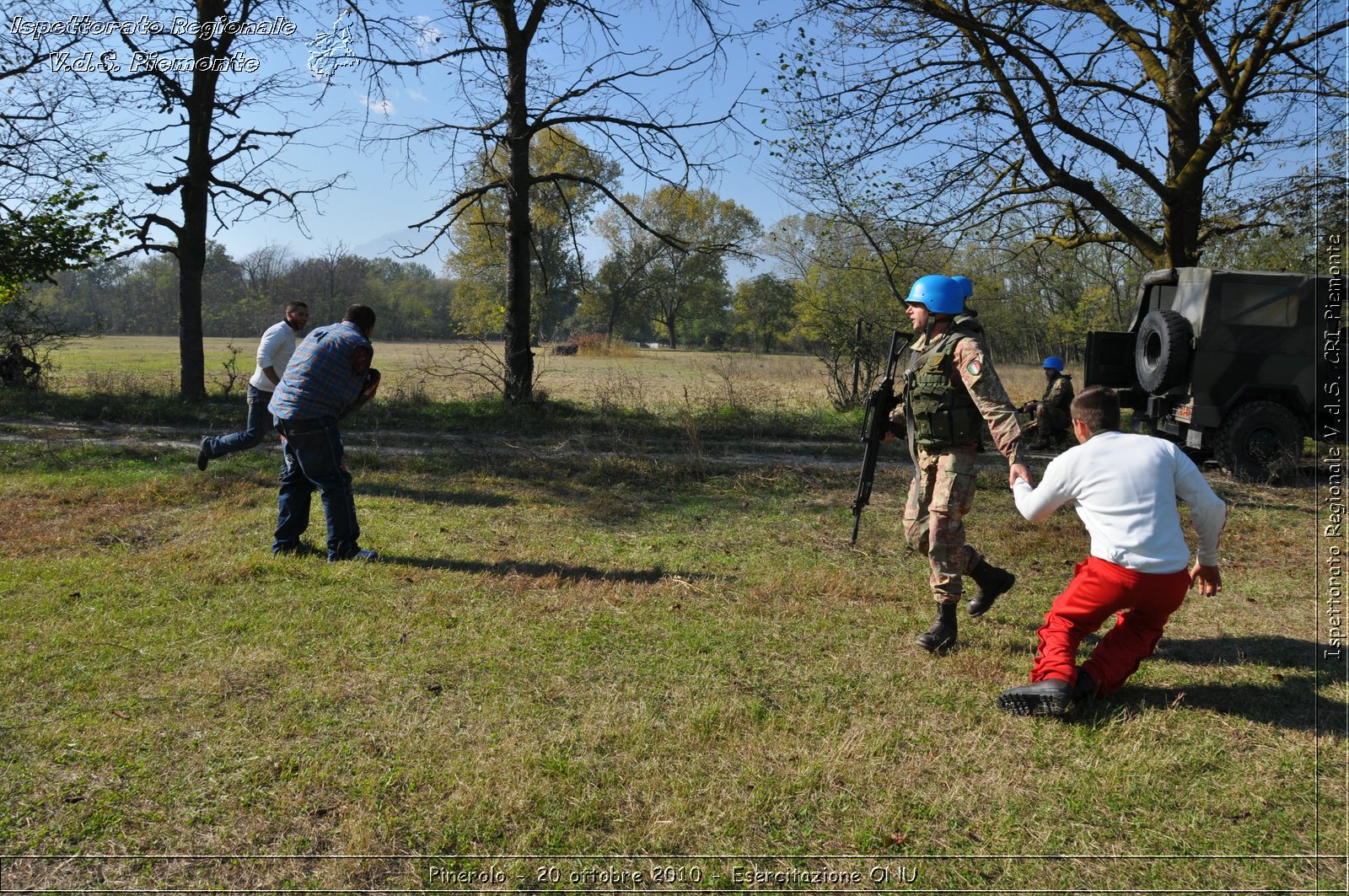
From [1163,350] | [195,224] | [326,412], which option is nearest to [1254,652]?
[326,412]

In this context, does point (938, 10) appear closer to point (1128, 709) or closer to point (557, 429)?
point (557, 429)

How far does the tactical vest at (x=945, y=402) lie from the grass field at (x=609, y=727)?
49.9 inches

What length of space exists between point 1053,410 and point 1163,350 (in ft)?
A: 9.19

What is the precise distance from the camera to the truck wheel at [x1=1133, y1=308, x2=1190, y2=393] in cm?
1073

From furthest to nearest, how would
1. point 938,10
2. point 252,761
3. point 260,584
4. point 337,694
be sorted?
1. point 938,10
2. point 260,584
3. point 337,694
4. point 252,761

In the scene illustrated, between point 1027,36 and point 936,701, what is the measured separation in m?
11.2

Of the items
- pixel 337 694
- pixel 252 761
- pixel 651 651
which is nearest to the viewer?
pixel 252 761

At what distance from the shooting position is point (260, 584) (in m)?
5.62

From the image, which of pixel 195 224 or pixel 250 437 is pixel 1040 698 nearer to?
pixel 250 437

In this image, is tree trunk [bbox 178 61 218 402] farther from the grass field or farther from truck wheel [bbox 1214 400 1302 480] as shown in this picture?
truck wheel [bbox 1214 400 1302 480]

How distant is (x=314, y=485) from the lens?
632cm

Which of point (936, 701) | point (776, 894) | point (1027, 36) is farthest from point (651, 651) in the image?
point (1027, 36)

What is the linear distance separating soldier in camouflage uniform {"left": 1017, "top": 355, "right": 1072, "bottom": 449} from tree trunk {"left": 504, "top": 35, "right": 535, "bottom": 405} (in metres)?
8.75

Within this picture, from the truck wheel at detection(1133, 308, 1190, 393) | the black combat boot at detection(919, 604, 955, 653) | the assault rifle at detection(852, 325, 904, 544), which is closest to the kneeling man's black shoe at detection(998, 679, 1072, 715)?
the black combat boot at detection(919, 604, 955, 653)
